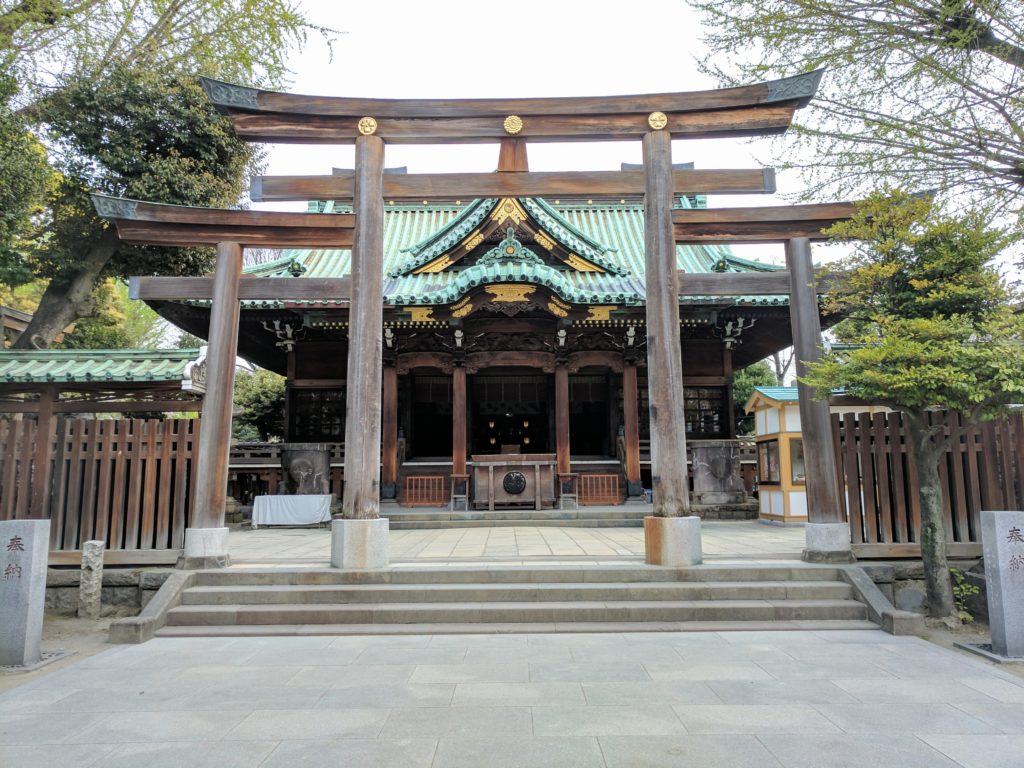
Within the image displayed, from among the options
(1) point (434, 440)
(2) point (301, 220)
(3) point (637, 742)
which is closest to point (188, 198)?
(2) point (301, 220)

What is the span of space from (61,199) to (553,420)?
1252 cm

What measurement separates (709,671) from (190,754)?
3738mm

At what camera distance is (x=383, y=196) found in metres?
8.09

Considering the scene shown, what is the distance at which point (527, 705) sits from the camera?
13.3 ft

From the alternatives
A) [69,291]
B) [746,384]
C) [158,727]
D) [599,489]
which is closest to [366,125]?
[158,727]

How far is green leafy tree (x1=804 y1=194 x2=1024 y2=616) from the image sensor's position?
19.1ft

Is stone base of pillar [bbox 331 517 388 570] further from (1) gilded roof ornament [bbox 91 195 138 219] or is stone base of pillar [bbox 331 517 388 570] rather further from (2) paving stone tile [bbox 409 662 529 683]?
(1) gilded roof ornament [bbox 91 195 138 219]

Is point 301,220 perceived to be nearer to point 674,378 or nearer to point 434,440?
point 674,378

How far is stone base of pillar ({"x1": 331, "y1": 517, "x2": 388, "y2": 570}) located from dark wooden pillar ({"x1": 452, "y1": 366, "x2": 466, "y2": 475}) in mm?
6468

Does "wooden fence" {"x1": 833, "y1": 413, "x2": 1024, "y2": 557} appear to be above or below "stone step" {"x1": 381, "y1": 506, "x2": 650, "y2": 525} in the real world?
above

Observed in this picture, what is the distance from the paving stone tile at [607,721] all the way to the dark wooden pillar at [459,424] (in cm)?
979

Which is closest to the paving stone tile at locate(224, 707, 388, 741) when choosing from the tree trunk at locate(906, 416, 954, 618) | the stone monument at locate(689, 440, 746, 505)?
the tree trunk at locate(906, 416, 954, 618)

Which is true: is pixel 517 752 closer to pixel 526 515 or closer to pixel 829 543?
pixel 829 543

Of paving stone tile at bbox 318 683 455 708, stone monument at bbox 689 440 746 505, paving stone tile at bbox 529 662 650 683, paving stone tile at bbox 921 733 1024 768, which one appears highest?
stone monument at bbox 689 440 746 505
